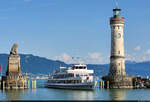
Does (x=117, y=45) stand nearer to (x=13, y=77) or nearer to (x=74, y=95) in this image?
(x=13, y=77)

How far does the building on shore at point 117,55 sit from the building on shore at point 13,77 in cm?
3073

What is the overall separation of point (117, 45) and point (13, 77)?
36.4 meters

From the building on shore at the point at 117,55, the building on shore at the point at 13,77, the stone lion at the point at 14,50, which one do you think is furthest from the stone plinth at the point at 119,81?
the stone lion at the point at 14,50

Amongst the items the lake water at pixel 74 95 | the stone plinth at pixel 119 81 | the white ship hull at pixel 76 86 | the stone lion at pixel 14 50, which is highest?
the stone lion at pixel 14 50

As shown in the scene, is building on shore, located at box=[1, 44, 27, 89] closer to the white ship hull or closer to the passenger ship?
the white ship hull

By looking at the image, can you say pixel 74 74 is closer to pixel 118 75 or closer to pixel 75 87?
pixel 75 87

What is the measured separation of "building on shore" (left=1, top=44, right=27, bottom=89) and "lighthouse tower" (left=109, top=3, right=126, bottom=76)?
31.0 metres

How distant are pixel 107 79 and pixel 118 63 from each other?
310 inches

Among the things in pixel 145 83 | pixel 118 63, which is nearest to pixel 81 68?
pixel 118 63

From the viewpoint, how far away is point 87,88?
126 metres

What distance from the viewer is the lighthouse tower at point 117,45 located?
14188cm

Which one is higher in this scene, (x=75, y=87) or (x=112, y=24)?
(x=112, y=24)

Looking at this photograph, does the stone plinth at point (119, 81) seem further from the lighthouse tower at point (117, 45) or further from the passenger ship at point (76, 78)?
the passenger ship at point (76, 78)

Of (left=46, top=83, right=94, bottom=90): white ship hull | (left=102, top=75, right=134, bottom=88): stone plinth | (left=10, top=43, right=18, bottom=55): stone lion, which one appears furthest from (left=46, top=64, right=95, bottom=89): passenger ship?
(left=10, top=43, right=18, bottom=55): stone lion
